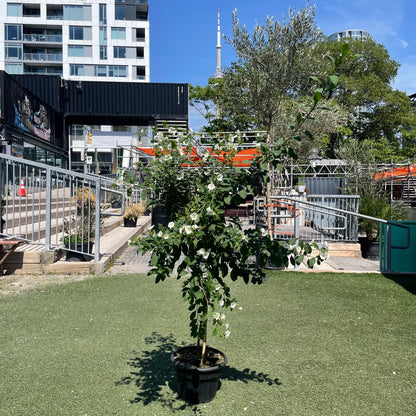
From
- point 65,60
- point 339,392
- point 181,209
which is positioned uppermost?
point 65,60

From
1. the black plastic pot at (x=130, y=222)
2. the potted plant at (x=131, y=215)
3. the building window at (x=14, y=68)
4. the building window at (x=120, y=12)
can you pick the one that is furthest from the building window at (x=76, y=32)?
the black plastic pot at (x=130, y=222)

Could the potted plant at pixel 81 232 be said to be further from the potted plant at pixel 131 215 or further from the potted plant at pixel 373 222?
the potted plant at pixel 373 222

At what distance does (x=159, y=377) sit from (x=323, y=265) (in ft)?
19.7

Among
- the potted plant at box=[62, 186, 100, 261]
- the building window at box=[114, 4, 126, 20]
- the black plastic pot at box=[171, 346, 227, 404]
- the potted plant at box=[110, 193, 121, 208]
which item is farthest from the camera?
the building window at box=[114, 4, 126, 20]

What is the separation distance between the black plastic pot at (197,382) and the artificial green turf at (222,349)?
2.4 inches

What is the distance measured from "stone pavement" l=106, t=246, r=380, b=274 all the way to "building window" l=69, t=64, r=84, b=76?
166 feet

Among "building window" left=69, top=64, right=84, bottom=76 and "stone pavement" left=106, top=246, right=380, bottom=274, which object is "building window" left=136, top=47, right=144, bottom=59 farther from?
"stone pavement" left=106, top=246, right=380, bottom=274

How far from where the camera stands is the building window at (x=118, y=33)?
2153 inches

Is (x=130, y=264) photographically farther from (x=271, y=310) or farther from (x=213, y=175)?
(x=213, y=175)

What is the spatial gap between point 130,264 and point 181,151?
5769 millimetres

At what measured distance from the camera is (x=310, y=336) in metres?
4.49

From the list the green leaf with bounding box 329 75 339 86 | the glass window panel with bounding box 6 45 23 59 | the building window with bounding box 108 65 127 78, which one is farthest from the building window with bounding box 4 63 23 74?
the green leaf with bounding box 329 75 339 86

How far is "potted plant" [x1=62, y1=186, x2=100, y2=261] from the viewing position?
7.25 m

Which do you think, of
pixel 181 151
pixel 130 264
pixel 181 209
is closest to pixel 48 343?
pixel 181 209
